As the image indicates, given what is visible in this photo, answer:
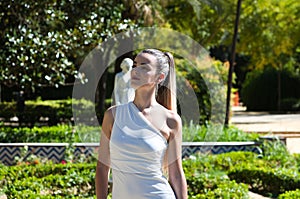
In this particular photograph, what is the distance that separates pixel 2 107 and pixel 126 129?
19.3 metres

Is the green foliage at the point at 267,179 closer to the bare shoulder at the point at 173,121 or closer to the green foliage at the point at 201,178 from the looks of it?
the green foliage at the point at 201,178

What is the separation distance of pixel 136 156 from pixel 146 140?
0.08 meters

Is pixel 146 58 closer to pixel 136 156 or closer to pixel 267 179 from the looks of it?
pixel 136 156

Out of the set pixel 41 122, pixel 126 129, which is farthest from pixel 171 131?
pixel 41 122

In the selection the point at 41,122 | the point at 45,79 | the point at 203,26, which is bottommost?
the point at 41,122

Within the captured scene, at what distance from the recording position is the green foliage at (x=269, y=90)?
30.1 metres

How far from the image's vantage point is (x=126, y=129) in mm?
2652

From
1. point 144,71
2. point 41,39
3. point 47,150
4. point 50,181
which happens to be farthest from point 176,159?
point 41,39

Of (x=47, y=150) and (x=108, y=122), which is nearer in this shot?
(x=108, y=122)

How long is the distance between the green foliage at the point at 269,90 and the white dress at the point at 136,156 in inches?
1068

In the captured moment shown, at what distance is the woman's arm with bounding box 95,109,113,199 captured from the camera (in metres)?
2.73

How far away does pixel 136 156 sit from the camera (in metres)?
2.64

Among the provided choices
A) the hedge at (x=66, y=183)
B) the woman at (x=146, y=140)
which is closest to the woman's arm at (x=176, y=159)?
the woman at (x=146, y=140)

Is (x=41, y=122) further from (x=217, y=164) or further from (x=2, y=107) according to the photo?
(x=217, y=164)
